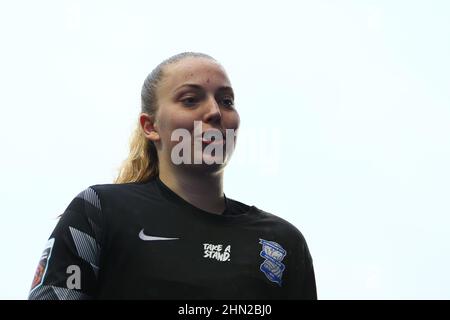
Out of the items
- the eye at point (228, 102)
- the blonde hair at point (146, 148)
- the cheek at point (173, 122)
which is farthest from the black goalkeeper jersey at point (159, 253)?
the eye at point (228, 102)

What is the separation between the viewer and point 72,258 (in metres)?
2.83

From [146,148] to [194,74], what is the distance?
2.27 ft

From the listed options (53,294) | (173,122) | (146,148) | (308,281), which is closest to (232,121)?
(173,122)

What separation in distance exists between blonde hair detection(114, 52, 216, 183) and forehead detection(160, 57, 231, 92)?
0.09m

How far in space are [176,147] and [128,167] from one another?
23.1 inches

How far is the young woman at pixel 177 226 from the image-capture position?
114 inches

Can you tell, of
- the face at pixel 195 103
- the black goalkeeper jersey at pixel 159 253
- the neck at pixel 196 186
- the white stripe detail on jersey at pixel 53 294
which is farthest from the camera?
the neck at pixel 196 186

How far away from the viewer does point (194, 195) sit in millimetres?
3482

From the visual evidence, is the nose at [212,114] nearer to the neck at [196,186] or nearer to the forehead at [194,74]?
the forehead at [194,74]

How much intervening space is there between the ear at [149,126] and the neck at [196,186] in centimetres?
27

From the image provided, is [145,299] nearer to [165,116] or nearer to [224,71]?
[165,116]

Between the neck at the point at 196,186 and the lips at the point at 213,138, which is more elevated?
the lips at the point at 213,138

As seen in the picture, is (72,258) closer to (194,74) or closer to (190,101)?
(190,101)

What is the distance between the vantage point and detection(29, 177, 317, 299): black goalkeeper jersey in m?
2.85
